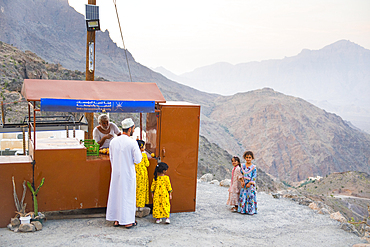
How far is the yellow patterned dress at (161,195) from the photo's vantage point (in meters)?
5.88

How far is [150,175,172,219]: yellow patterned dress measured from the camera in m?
5.88

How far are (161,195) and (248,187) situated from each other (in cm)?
212

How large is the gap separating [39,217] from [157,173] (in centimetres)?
210

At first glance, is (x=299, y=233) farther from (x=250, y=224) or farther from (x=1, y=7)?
(x=1, y=7)

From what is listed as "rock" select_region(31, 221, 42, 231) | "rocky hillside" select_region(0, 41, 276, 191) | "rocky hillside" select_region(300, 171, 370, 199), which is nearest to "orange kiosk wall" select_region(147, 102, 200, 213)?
"rock" select_region(31, 221, 42, 231)

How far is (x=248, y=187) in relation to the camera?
7.00m

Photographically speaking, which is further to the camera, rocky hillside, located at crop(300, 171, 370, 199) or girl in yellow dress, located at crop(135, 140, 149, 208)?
rocky hillside, located at crop(300, 171, 370, 199)

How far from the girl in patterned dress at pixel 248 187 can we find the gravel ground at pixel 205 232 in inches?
8.0

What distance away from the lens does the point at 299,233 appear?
20.8 feet

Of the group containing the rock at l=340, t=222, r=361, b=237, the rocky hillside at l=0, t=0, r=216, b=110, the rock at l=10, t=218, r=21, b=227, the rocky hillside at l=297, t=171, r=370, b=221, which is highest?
the rocky hillside at l=0, t=0, r=216, b=110

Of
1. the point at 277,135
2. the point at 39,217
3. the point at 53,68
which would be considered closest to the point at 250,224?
the point at 39,217

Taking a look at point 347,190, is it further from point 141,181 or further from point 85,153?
point 85,153

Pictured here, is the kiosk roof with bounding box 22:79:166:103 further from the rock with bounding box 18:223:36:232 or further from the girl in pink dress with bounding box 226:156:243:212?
the girl in pink dress with bounding box 226:156:243:212

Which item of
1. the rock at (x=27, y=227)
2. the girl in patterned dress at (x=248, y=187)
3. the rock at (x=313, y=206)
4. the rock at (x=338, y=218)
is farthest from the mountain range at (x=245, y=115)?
the rock at (x=27, y=227)
